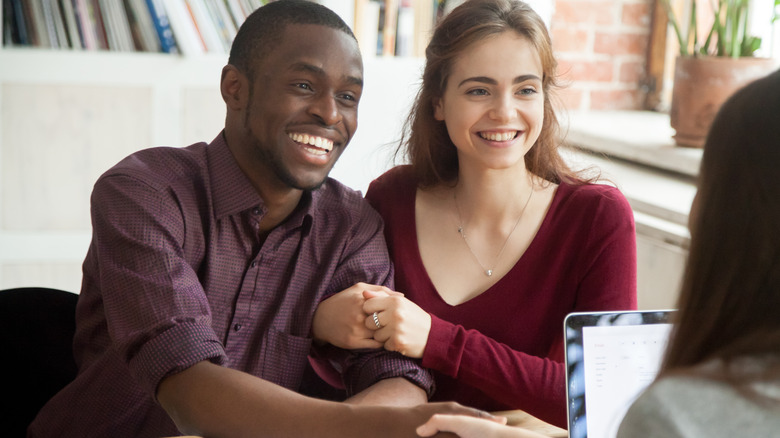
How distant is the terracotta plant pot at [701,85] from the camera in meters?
2.51

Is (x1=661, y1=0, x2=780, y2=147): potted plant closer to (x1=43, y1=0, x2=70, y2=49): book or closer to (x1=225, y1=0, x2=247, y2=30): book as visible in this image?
(x1=225, y1=0, x2=247, y2=30): book

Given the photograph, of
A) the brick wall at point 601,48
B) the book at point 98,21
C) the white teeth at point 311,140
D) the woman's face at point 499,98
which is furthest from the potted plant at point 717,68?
the book at point 98,21

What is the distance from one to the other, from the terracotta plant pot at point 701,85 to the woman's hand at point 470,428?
1.65m

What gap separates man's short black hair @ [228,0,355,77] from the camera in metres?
1.58

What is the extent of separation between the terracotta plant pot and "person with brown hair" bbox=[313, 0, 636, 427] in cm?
95

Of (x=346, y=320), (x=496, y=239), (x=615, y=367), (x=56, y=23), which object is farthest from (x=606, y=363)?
(x=56, y=23)

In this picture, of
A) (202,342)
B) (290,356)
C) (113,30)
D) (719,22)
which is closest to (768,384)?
(202,342)

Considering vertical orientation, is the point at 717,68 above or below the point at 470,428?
above

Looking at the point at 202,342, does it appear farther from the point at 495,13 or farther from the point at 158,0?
the point at 158,0

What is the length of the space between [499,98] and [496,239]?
276 millimetres

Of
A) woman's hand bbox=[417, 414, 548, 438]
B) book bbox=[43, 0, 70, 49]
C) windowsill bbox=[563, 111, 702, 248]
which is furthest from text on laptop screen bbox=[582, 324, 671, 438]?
book bbox=[43, 0, 70, 49]

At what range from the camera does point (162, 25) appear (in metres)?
2.54

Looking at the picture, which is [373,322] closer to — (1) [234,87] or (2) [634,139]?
(1) [234,87]

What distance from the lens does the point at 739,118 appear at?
75 cm
